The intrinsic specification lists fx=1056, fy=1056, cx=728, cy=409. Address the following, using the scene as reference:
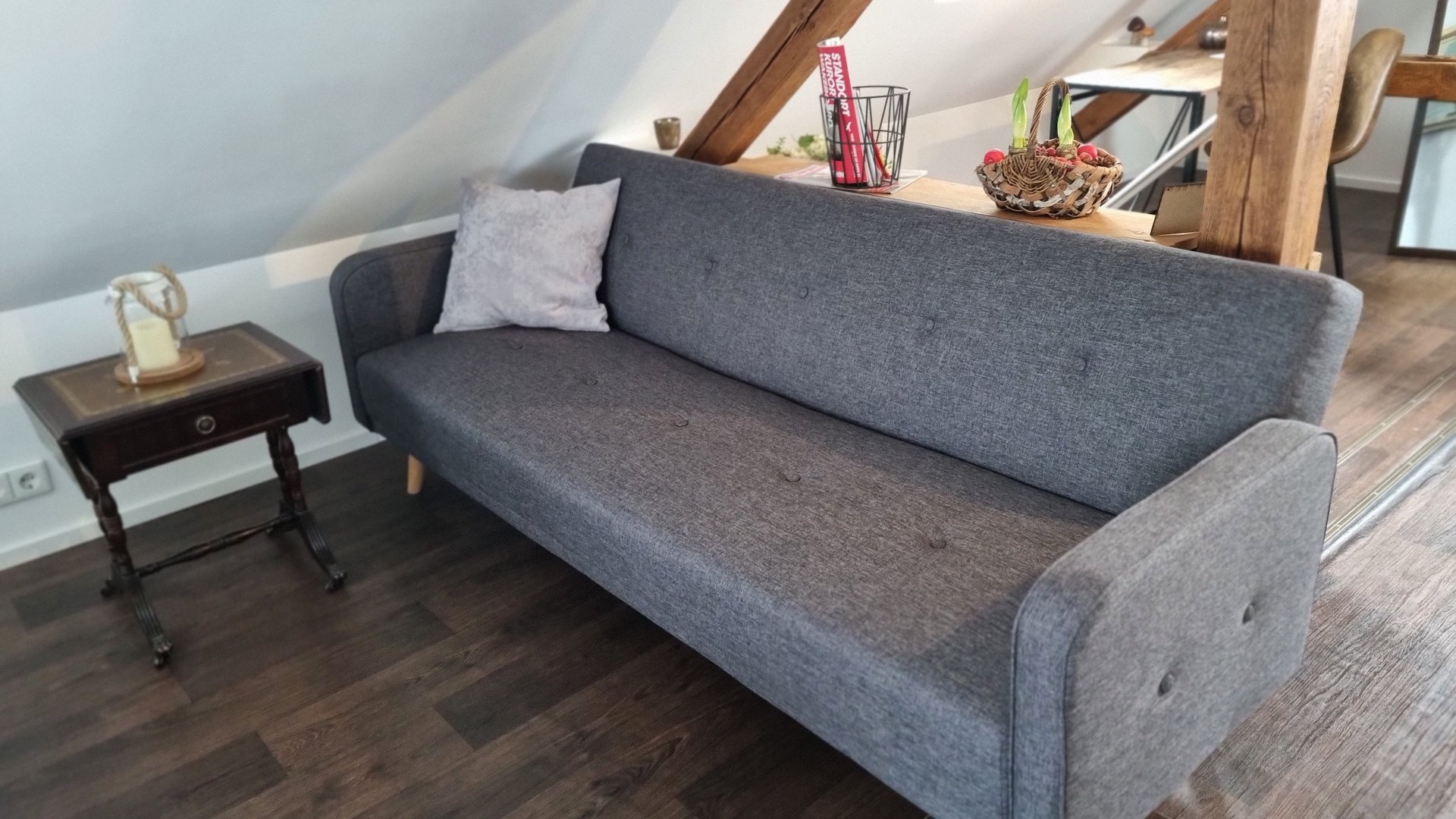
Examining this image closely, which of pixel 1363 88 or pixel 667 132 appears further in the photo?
pixel 1363 88

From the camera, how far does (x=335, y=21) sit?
1956mm

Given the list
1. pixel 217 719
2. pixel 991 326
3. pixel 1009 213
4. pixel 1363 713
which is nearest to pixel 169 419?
pixel 217 719

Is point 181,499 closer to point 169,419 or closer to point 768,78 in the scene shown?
point 169,419

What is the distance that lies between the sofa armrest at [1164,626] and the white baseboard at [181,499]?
7.17ft

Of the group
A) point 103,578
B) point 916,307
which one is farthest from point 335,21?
point 103,578

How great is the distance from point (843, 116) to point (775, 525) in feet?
3.37

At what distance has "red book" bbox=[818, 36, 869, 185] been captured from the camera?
224cm

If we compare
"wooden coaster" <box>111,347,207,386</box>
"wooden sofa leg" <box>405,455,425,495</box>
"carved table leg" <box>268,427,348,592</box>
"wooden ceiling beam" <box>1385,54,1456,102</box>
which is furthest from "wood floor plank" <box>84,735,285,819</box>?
"wooden ceiling beam" <box>1385,54,1456,102</box>

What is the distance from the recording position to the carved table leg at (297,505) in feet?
7.49

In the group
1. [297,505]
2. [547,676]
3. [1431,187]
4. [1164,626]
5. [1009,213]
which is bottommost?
[547,676]

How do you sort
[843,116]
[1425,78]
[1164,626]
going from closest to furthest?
1. [1164,626]
2. [843,116]
3. [1425,78]

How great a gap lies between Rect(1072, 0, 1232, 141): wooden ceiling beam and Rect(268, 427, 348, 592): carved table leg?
3154 mm

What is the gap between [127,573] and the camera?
2146 mm

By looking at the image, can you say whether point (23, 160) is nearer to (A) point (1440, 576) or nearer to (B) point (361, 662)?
(B) point (361, 662)
